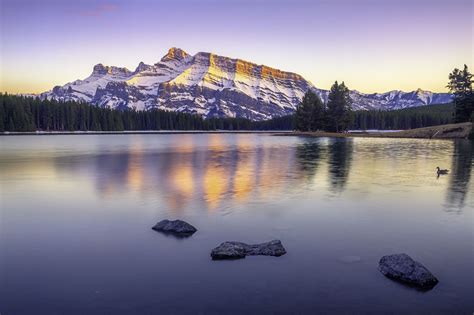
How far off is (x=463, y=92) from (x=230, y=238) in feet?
362

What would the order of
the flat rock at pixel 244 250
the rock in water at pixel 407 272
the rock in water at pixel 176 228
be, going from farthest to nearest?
the rock in water at pixel 176 228, the flat rock at pixel 244 250, the rock in water at pixel 407 272

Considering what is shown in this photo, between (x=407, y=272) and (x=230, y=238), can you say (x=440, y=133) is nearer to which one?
(x=230, y=238)

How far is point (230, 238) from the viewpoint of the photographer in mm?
14703

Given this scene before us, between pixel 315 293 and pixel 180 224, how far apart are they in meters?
7.18

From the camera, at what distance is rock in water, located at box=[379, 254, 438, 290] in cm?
1043

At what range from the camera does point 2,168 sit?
3972cm

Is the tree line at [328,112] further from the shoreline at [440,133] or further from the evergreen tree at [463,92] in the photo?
the evergreen tree at [463,92]

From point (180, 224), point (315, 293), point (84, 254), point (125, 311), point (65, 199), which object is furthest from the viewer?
point (65, 199)

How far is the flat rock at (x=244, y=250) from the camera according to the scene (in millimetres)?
12430

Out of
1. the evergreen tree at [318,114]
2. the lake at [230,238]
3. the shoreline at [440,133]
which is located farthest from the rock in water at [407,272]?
the evergreen tree at [318,114]

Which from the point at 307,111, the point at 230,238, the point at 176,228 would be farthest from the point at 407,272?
the point at 307,111

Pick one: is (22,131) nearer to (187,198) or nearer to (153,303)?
(187,198)

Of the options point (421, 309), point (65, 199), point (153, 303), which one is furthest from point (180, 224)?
point (65, 199)

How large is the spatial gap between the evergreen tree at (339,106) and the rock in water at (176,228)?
117 m
